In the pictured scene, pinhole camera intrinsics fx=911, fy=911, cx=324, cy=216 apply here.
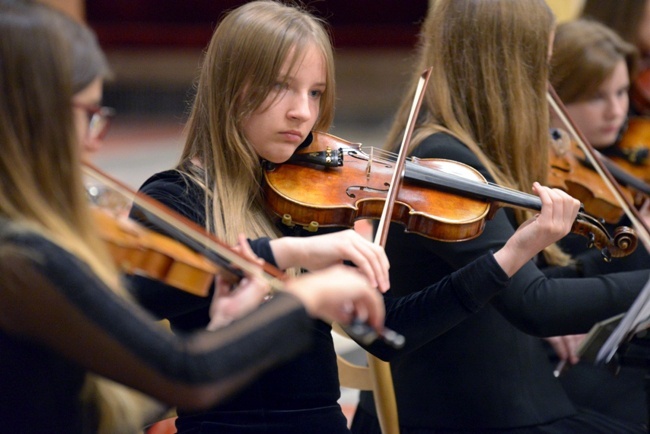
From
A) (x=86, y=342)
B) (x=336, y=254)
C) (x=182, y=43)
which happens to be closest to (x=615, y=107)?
(x=336, y=254)

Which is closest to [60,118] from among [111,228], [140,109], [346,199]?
[111,228]

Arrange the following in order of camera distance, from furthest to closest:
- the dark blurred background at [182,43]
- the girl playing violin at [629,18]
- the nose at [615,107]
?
the dark blurred background at [182,43] → the girl playing violin at [629,18] → the nose at [615,107]

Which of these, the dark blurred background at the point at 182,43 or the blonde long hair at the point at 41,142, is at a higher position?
the blonde long hair at the point at 41,142

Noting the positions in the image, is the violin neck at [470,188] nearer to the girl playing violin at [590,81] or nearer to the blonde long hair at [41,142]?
the blonde long hair at [41,142]

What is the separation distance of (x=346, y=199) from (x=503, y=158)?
370 millimetres

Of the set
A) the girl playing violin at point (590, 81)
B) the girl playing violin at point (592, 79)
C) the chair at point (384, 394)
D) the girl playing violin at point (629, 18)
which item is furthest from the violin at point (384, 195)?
the girl playing violin at point (629, 18)

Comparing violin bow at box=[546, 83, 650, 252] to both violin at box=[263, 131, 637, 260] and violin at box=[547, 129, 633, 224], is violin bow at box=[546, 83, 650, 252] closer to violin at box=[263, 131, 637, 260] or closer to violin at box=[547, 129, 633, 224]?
violin at box=[547, 129, 633, 224]

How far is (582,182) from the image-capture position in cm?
182

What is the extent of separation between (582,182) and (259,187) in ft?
2.52

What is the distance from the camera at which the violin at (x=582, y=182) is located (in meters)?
1.82

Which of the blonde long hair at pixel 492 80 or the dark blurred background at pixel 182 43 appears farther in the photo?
the dark blurred background at pixel 182 43

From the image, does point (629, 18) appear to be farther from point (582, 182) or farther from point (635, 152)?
point (582, 182)

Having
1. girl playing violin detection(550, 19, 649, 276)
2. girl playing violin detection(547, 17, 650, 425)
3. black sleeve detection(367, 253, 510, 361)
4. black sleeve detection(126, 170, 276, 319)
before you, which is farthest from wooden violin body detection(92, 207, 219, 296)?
girl playing violin detection(550, 19, 649, 276)

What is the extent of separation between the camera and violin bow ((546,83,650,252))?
1.61 m
